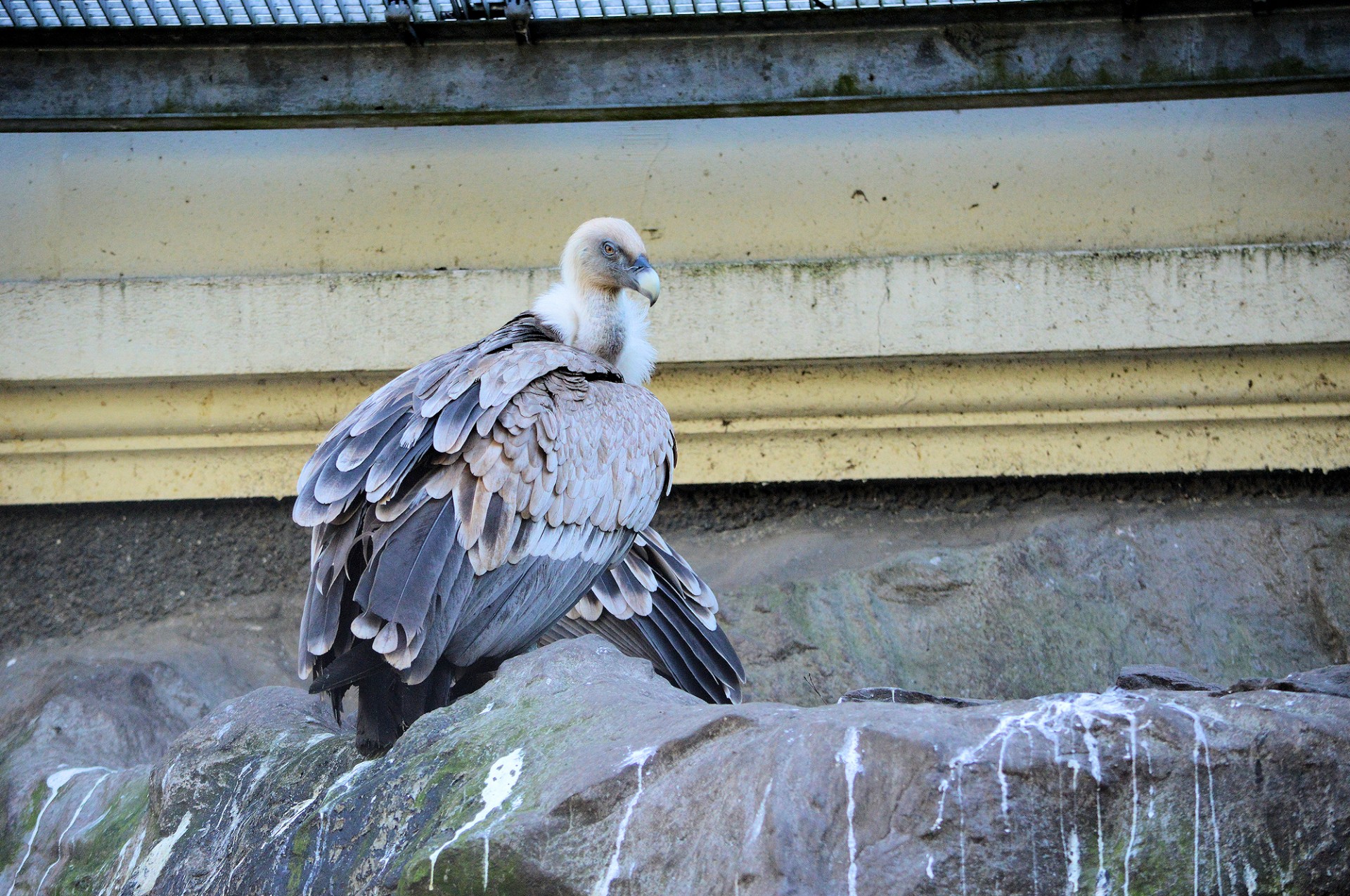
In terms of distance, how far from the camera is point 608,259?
3053 millimetres

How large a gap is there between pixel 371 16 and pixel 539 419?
1.59 meters

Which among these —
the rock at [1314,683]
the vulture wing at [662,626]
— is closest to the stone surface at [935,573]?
the vulture wing at [662,626]

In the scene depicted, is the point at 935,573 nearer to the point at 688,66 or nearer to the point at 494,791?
the point at 688,66

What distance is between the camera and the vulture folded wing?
7.38 feet

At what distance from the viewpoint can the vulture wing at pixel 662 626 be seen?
112 inches

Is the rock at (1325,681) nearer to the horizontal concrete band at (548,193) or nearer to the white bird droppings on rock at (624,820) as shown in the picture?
the white bird droppings on rock at (624,820)

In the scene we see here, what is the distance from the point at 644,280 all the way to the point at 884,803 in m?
1.72

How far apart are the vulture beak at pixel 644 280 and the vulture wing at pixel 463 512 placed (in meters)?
0.33

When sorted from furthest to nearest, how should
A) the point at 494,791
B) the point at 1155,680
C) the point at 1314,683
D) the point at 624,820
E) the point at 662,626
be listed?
1. the point at 662,626
2. the point at 1155,680
3. the point at 1314,683
4. the point at 494,791
5. the point at 624,820

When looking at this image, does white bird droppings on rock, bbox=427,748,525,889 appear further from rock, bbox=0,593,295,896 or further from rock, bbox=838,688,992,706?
rock, bbox=0,593,295,896

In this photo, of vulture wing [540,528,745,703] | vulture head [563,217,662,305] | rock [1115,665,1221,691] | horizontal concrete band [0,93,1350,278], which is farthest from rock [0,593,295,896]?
rock [1115,665,1221,691]

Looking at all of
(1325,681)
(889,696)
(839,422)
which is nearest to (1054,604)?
(839,422)

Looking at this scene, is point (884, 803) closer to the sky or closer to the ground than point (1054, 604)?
closer to the sky

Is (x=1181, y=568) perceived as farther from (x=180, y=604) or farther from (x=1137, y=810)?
(x=180, y=604)
